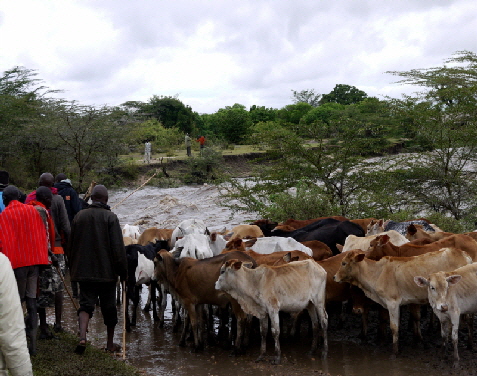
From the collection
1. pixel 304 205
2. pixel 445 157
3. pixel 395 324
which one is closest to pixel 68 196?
pixel 395 324

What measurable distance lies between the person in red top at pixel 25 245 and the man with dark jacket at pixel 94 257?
375mm

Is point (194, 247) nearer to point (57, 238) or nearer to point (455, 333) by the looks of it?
point (57, 238)

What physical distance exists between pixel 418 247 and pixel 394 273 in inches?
45.5

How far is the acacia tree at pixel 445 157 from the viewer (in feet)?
50.9

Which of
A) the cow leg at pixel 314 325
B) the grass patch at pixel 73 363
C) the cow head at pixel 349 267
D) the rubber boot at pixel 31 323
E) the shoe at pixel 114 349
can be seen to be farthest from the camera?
the cow head at pixel 349 267

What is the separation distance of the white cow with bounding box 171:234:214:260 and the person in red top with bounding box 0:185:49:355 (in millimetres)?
2576

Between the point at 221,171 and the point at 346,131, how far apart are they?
579 inches

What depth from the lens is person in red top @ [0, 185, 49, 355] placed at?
6457 mm

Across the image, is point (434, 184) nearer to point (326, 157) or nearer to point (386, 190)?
point (386, 190)

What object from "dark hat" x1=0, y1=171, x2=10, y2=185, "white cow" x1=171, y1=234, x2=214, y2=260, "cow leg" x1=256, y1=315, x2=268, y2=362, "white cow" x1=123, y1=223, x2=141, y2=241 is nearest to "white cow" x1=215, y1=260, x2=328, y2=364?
"cow leg" x1=256, y1=315, x2=268, y2=362

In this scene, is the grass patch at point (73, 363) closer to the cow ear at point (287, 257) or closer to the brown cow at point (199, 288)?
the brown cow at point (199, 288)

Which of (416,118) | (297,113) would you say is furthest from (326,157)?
(297,113)

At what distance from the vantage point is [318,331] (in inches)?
308

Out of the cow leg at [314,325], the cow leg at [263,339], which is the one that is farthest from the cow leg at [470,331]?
the cow leg at [263,339]
